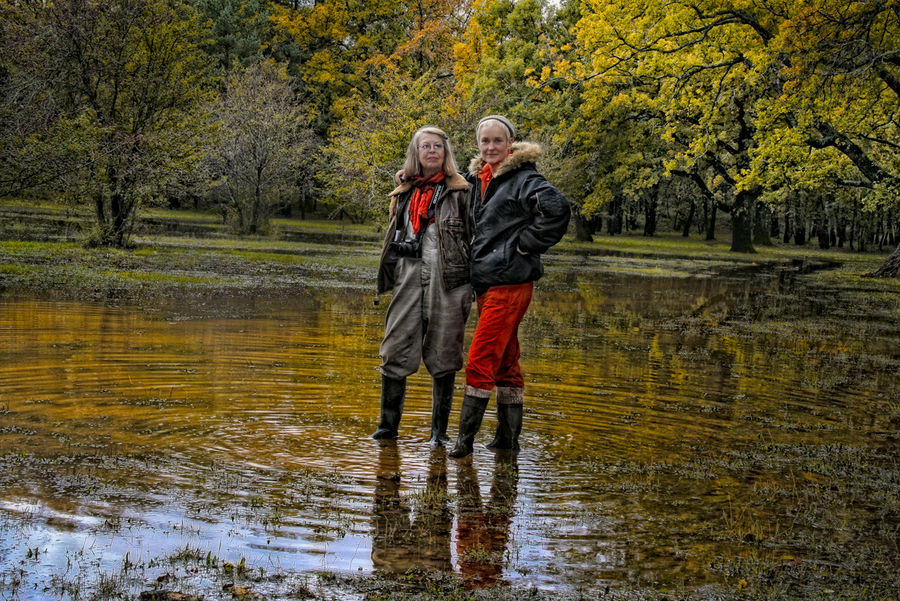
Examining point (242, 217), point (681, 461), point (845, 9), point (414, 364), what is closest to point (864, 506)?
point (681, 461)

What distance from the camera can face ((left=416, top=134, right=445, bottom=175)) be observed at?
5.88m

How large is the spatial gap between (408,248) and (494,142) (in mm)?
852

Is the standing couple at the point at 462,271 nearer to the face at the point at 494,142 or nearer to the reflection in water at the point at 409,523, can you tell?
A: the face at the point at 494,142

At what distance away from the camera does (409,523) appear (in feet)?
14.1

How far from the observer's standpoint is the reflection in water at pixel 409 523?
3.82 m

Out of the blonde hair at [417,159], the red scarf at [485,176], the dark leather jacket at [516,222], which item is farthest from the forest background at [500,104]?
the dark leather jacket at [516,222]

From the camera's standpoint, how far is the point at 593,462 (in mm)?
5625

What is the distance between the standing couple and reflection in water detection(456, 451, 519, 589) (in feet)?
1.42

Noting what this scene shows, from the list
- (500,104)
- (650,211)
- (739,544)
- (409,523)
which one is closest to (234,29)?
(500,104)

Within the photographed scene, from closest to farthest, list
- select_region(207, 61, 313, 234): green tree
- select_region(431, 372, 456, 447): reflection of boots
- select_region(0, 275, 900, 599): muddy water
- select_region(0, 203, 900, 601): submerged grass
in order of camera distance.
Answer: select_region(0, 203, 900, 601): submerged grass < select_region(0, 275, 900, 599): muddy water < select_region(431, 372, 456, 447): reflection of boots < select_region(207, 61, 313, 234): green tree

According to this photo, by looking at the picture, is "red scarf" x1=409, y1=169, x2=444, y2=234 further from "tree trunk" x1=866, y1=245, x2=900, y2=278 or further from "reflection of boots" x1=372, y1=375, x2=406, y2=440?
"tree trunk" x1=866, y1=245, x2=900, y2=278

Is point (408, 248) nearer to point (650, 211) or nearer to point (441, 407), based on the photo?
point (441, 407)

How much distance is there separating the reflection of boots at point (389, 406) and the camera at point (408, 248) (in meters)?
0.80

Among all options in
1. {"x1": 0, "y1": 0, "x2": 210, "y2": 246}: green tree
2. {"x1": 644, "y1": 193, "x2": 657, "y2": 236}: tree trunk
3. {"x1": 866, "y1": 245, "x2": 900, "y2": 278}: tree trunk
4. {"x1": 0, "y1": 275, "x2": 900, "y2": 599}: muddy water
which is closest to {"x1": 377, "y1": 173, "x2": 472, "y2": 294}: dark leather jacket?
{"x1": 0, "y1": 275, "x2": 900, "y2": 599}: muddy water
